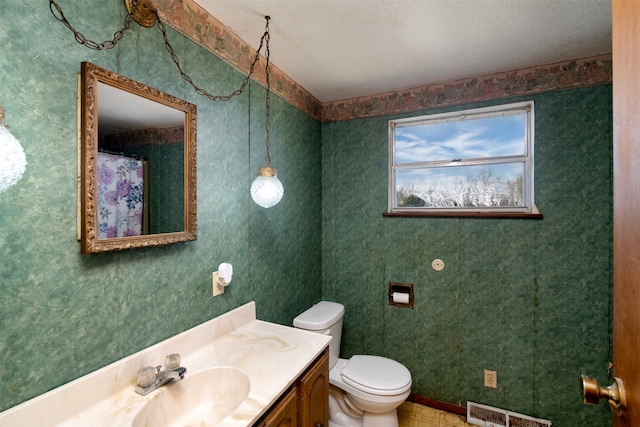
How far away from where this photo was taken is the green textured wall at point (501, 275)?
1.75 meters

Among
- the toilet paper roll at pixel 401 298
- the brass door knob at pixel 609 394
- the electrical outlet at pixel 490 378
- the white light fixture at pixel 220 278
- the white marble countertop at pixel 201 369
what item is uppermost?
the white light fixture at pixel 220 278

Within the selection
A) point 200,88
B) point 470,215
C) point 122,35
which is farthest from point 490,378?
point 122,35

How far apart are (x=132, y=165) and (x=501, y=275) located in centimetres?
226

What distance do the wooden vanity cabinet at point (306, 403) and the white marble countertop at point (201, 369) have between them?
0.21 feet

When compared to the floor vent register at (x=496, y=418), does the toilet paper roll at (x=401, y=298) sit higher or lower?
higher

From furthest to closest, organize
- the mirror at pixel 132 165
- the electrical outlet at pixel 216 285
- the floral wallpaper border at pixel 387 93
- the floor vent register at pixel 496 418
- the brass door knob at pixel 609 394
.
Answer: the floor vent register at pixel 496 418 → the electrical outlet at pixel 216 285 → the floral wallpaper border at pixel 387 93 → the mirror at pixel 132 165 → the brass door knob at pixel 609 394

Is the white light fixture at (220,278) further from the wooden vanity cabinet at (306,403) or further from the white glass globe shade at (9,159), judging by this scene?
the white glass globe shade at (9,159)

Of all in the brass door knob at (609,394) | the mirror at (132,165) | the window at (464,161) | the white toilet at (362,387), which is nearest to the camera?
the brass door knob at (609,394)

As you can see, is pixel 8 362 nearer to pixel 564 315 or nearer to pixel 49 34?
pixel 49 34

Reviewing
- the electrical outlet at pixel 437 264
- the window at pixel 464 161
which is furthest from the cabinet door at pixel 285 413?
the window at pixel 464 161

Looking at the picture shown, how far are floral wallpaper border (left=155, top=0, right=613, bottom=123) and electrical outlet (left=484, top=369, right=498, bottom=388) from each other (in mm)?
1945

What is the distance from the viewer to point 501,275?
1950 millimetres

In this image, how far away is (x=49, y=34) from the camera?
833mm

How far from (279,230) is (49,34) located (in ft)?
4.51
